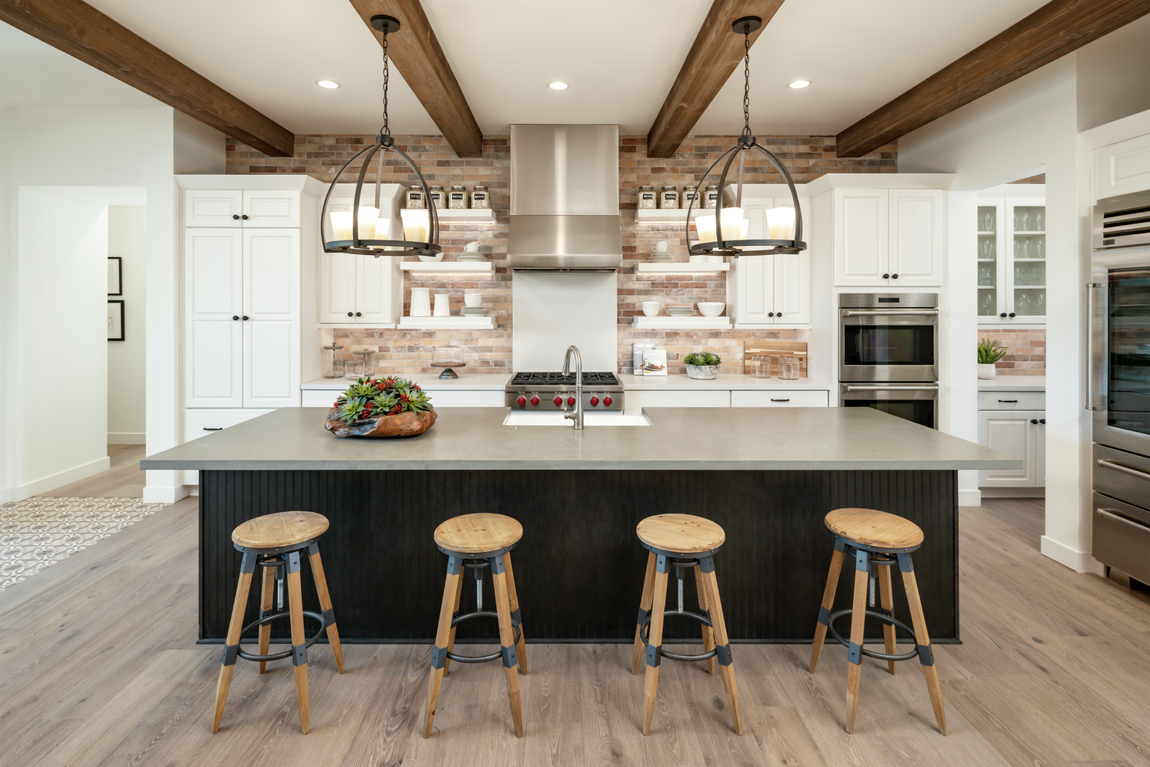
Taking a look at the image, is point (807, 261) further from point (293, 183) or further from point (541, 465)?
point (293, 183)

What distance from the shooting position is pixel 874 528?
6.83ft

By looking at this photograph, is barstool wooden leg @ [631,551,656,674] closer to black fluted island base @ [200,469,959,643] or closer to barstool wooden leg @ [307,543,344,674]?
black fluted island base @ [200,469,959,643]

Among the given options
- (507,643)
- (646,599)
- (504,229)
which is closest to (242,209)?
(504,229)

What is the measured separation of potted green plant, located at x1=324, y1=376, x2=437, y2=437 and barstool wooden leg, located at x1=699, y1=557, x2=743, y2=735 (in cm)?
123

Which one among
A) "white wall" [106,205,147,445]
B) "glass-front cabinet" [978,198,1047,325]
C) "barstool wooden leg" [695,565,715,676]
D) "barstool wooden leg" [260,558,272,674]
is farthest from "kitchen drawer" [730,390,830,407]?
"white wall" [106,205,147,445]

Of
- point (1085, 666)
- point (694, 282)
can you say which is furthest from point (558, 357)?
A: point (1085, 666)

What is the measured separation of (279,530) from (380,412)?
1.84 ft

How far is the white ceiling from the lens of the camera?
2979 mm

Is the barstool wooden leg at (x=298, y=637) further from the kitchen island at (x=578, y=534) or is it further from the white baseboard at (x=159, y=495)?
the white baseboard at (x=159, y=495)

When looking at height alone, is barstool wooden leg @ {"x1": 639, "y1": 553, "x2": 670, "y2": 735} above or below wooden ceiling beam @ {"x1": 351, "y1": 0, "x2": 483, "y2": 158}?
below

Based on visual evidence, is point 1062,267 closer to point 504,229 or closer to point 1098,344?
point 1098,344

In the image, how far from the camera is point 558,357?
195 inches

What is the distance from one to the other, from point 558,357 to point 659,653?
3.24 meters

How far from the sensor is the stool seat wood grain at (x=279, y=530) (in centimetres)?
199
